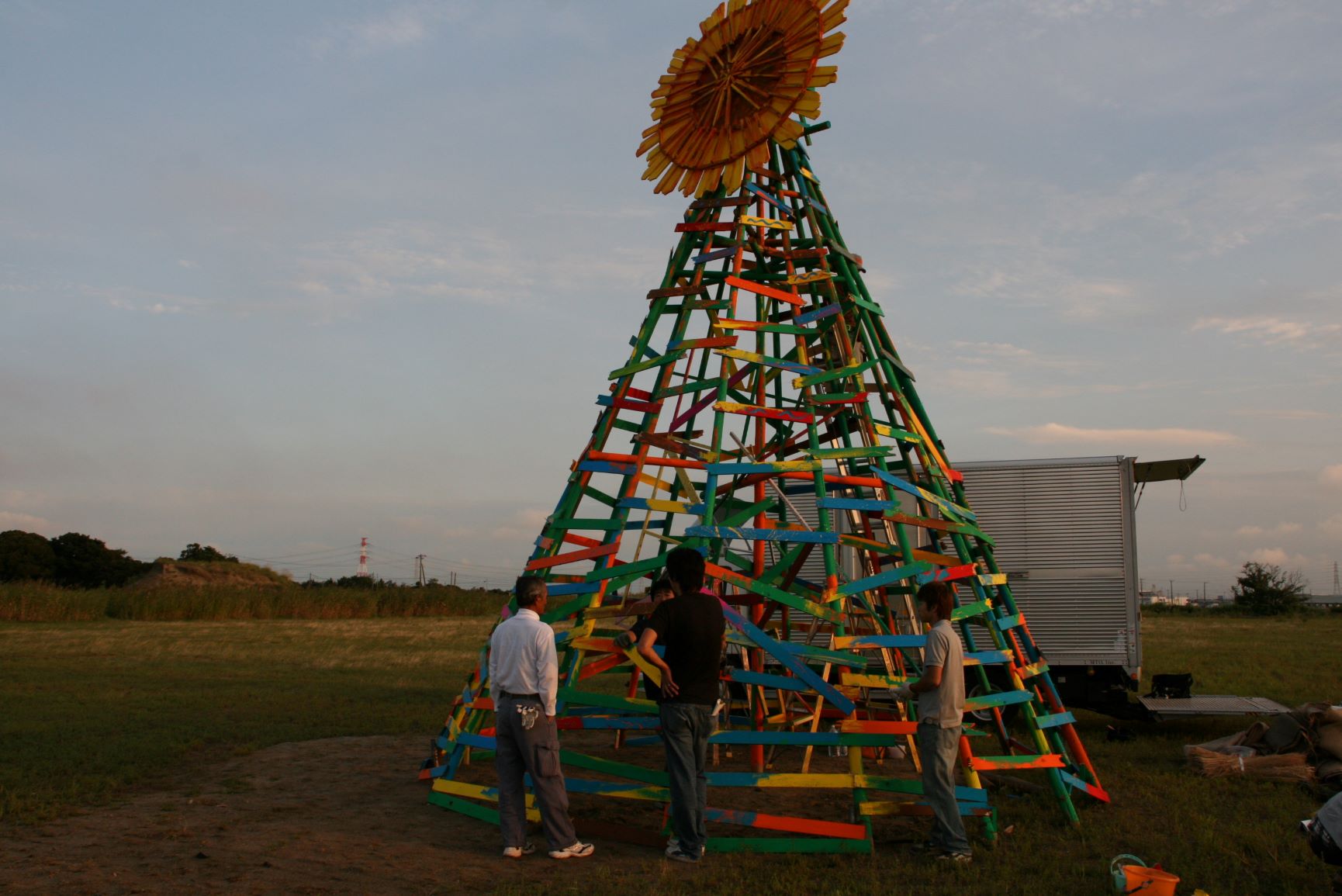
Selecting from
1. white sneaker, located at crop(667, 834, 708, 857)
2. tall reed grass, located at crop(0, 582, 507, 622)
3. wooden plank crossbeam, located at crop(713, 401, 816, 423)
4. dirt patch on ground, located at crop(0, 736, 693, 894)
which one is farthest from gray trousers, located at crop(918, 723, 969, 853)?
tall reed grass, located at crop(0, 582, 507, 622)

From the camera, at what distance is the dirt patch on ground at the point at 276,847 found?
5.59 meters

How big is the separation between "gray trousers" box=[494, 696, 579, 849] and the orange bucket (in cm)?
312

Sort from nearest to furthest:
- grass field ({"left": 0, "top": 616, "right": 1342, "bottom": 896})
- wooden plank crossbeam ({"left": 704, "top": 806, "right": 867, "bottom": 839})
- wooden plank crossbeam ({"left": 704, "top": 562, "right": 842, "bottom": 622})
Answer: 1. grass field ({"left": 0, "top": 616, "right": 1342, "bottom": 896})
2. wooden plank crossbeam ({"left": 704, "top": 806, "right": 867, "bottom": 839})
3. wooden plank crossbeam ({"left": 704, "top": 562, "right": 842, "bottom": 622})

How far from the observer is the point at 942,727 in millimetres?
6230

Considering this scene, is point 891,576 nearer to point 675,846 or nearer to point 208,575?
point 675,846

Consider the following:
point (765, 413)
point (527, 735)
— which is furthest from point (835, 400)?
point (527, 735)

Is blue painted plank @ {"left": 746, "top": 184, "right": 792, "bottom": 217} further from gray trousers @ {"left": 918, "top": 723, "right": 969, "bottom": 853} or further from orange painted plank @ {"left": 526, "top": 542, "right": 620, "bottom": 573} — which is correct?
gray trousers @ {"left": 918, "top": 723, "right": 969, "bottom": 853}

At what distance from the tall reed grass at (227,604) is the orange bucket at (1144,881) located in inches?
1170

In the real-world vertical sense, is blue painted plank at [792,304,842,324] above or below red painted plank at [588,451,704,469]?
above

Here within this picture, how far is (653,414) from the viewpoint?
8484 millimetres

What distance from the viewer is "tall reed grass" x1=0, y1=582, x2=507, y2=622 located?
93.0 feet

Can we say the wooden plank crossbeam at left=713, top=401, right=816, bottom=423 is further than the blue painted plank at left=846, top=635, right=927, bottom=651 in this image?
Yes

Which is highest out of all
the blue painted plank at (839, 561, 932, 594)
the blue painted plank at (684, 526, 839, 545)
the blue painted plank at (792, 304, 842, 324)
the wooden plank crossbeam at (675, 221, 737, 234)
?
the wooden plank crossbeam at (675, 221, 737, 234)

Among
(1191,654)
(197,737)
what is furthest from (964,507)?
(1191,654)
